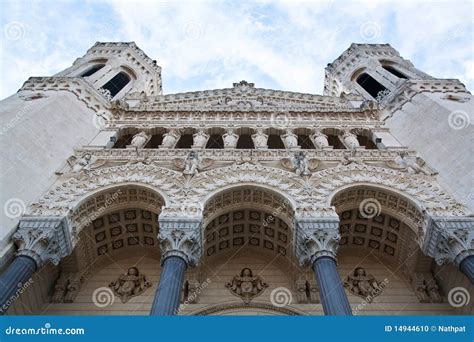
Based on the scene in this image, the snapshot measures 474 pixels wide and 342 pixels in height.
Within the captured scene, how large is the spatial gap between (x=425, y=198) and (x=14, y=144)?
13.9m

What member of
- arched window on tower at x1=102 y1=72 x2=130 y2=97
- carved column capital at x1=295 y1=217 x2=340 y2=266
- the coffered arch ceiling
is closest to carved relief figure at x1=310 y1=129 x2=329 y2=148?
the coffered arch ceiling

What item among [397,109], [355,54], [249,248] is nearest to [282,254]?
[249,248]

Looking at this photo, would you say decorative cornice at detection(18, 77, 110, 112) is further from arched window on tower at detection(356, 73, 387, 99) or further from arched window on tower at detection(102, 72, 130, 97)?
arched window on tower at detection(356, 73, 387, 99)

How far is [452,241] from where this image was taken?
1088cm

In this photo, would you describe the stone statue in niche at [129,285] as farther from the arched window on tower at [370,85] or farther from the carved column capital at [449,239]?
the arched window on tower at [370,85]

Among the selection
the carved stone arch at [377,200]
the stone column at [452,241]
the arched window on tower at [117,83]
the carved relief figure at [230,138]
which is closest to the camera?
the stone column at [452,241]

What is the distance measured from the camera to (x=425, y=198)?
12.6 meters

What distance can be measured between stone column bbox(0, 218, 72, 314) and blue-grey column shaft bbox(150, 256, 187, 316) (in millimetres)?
3402

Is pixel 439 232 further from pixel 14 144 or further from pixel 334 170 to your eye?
pixel 14 144

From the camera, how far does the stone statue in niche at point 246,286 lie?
13.2 metres

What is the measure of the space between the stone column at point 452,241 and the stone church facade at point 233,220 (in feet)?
0.11

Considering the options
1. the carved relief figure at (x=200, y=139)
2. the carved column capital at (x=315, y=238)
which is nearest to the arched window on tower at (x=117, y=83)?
the carved relief figure at (x=200, y=139)

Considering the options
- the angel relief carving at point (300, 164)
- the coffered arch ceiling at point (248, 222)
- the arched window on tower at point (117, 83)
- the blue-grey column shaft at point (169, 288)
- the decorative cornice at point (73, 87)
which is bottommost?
the blue-grey column shaft at point (169, 288)

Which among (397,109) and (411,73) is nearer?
(397,109)
